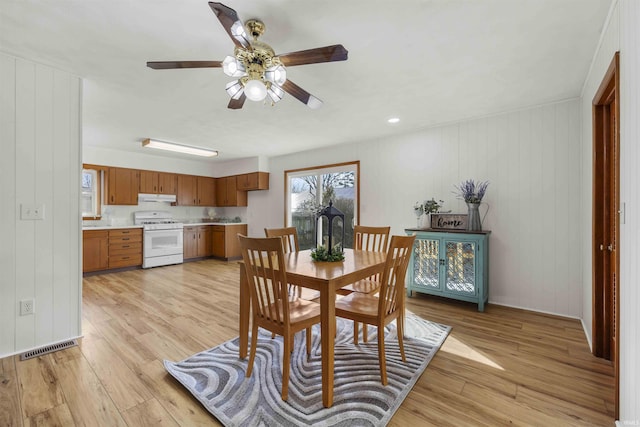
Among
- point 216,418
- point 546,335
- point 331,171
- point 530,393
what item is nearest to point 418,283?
point 546,335

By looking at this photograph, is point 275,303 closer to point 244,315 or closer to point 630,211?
point 244,315

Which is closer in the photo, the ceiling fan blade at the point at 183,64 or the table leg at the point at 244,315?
the ceiling fan blade at the point at 183,64

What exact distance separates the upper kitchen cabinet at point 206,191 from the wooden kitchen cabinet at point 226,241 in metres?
0.70

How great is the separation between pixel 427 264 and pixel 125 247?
5275 millimetres

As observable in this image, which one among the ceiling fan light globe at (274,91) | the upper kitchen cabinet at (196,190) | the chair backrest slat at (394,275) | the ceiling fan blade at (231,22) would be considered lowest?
the chair backrest slat at (394,275)

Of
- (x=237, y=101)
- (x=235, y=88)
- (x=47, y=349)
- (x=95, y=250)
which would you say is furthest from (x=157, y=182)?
(x=235, y=88)

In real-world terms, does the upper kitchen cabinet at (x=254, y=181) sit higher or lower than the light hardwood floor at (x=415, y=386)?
higher

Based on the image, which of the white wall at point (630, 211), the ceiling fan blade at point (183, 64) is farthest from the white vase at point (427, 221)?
the ceiling fan blade at point (183, 64)

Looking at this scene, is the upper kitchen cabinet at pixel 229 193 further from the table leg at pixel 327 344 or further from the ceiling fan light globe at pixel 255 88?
the table leg at pixel 327 344

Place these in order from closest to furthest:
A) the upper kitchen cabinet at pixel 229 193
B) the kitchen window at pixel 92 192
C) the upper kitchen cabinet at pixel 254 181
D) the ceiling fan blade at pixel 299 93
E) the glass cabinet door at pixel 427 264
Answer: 1. the ceiling fan blade at pixel 299 93
2. the glass cabinet door at pixel 427 264
3. the kitchen window at pixel 92 192
4. the upper kitchen cabinet at pixel 254 181
5. the upper kitchen cabinet at pixel 229 193

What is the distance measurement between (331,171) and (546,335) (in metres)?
3.66

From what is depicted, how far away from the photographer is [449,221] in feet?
12.0

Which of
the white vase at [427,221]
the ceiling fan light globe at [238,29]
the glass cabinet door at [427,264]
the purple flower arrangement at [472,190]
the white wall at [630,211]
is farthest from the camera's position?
the white vase at [427,221]

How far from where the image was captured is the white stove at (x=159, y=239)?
5496 millimetres
